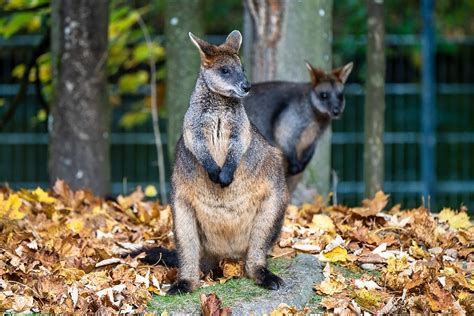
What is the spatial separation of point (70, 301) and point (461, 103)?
10383mm

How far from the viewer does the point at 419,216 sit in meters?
7.15

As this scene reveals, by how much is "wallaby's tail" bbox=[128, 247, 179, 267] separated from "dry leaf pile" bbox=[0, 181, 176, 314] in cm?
10

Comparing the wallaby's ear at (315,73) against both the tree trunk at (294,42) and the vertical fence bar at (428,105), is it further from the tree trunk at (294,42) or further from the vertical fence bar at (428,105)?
the vertical fence bar at (428,105)

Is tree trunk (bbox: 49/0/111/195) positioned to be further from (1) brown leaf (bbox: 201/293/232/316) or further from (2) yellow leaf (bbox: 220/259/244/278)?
(1) brown leaf (bbox: 201/293/232/316)

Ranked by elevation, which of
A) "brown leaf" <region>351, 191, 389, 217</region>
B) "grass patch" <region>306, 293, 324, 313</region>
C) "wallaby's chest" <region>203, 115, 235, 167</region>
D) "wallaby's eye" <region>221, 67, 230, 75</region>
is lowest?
"grass patch" <region>306, 293, 324, 313</region>

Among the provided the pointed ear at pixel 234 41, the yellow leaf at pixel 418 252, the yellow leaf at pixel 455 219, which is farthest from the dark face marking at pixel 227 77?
the yellow leaf at pixel 455 219

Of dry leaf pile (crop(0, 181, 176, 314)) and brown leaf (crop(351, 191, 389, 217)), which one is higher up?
brown leaf (crop(351, 191, 389, 217))

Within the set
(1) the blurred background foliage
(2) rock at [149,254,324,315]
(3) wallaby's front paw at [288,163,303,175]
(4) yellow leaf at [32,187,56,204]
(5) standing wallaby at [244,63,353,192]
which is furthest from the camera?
(1) the blurred background foliage

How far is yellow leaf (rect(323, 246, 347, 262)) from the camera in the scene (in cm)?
636

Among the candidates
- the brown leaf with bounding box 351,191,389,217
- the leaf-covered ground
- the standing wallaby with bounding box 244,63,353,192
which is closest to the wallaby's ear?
the standing wallaby with bounding box 244,63,353,192

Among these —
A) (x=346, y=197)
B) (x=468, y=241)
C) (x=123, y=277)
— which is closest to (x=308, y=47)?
(x=468, y=241)

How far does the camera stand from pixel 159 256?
6.49m

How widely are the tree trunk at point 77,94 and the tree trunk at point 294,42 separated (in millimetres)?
1323

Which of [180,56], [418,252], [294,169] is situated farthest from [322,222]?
[180,56]
